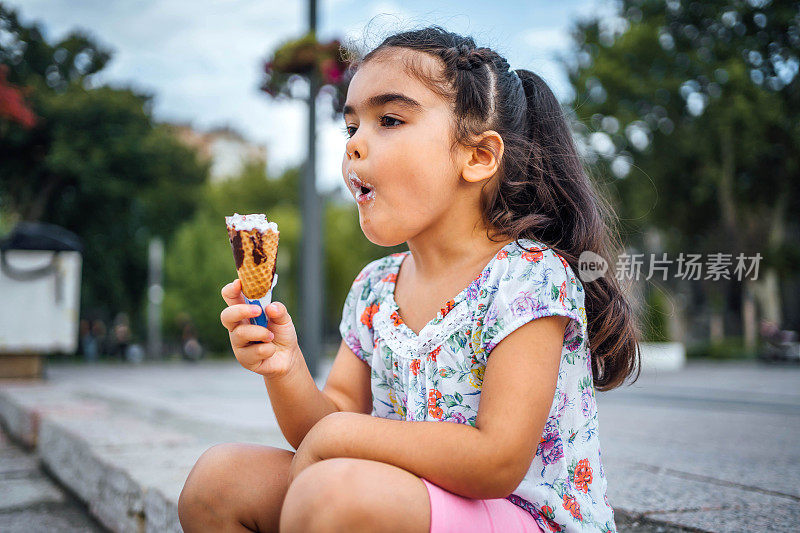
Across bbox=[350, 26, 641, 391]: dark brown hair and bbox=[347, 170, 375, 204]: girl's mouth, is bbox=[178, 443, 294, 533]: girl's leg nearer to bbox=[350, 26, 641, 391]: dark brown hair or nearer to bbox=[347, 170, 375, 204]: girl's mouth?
bbox=[347, 170, 375, 204]: girl's mouth

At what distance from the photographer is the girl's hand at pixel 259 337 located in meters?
1.32

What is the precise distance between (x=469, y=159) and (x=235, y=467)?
80cm

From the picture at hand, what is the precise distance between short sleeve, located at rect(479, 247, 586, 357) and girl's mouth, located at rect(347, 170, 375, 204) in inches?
11.9

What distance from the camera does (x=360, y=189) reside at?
4.75 feet

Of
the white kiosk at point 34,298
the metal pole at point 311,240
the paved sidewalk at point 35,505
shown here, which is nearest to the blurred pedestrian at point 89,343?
the white kiosk at point 34,298

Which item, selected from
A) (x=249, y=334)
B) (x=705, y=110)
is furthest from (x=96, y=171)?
(x=249, y=334)

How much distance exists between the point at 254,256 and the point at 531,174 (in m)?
0.64

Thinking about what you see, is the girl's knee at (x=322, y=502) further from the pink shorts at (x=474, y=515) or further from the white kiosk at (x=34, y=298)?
the white kiosk at (x=34, y=298)

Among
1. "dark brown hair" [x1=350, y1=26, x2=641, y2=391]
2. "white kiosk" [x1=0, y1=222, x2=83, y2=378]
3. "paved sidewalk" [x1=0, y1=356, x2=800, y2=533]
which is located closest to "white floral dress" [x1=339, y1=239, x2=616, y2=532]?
"dark brown hair" [x1=350, y1=26, x2=641, y2=391]

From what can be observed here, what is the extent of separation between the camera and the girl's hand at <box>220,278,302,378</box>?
1.32 meters

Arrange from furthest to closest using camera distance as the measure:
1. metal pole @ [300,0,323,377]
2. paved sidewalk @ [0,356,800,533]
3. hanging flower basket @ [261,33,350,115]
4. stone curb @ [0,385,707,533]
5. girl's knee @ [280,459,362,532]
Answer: metal pole @ [300,0,323,377] → hanging flower basket @ [261,33,350,115] → stone curb @ [0,385,707,533] → paved sidewalk @ [0,356,800,533] → girl's knee @ [280,459,362,532]

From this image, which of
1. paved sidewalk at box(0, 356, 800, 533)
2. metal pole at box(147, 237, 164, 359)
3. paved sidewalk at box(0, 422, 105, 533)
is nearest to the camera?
paved sidewalk at box(0, 356, 800, 533)

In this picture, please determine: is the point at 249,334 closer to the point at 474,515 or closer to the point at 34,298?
the point at 474,515

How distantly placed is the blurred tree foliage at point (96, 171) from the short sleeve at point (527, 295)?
53.7 ft
